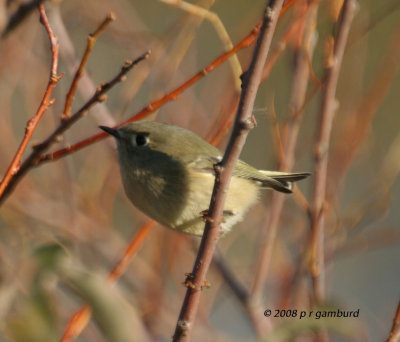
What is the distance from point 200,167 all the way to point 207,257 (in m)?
0.68

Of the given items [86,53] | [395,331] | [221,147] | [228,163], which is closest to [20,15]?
[86,53]

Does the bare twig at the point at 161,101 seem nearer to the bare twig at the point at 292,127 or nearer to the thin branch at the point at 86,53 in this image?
the thin branch at the point at 86,53

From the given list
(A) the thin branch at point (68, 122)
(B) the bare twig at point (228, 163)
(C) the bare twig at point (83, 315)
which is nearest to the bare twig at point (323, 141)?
(B) the bare twig at point (228, 163)

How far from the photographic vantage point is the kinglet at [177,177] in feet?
6.47

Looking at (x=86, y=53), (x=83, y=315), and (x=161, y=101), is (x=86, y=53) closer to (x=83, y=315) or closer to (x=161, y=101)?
(x=161, y=101)

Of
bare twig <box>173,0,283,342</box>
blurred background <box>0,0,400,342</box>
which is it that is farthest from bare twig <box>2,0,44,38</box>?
bare twig <box>173,0,283,342</box>

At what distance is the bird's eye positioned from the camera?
216 cm

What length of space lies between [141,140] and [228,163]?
91cm

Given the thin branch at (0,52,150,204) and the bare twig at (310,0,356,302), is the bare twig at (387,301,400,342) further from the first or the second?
the thin branch at (0,52,150,204)

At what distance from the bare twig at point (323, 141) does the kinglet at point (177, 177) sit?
0.33 metres

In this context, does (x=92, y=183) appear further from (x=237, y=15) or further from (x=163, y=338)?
(x=237, y=15)

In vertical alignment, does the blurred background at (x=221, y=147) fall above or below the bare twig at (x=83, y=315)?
above

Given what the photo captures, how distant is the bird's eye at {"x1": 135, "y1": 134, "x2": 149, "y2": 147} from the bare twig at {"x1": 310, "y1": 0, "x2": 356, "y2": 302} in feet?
2.45

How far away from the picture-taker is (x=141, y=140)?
7.12 feet
